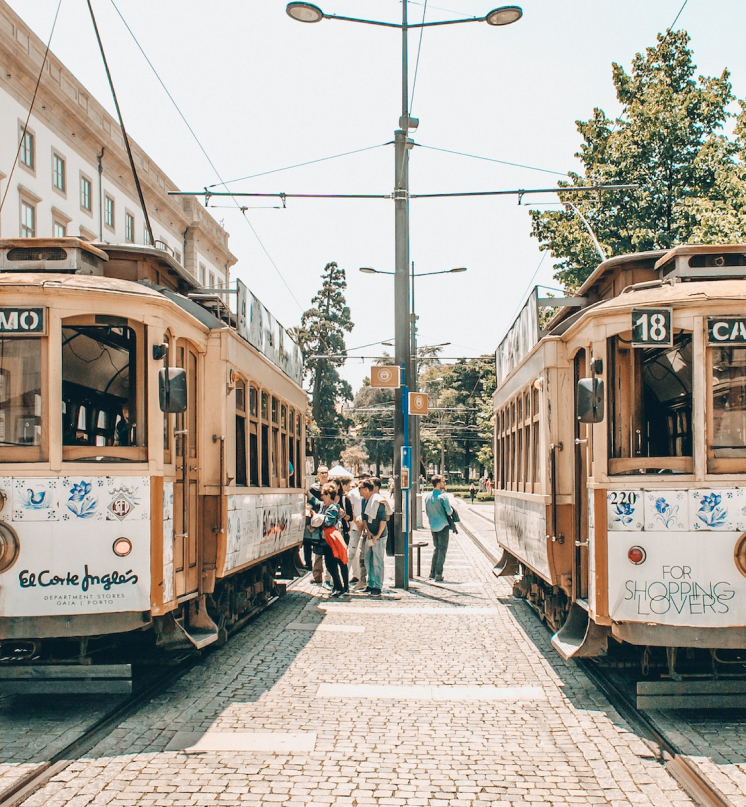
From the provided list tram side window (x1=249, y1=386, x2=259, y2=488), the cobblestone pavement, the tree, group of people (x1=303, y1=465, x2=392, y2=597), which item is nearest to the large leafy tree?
group of people (x1=303, y1=465, x2=392, y2=597)

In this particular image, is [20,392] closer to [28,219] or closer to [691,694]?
[691,694]

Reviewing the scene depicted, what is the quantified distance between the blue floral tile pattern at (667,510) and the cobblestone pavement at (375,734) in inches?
52.9

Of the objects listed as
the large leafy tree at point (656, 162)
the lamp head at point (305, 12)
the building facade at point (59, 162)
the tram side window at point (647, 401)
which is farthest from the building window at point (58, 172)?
the tram side window at point (647, 401)

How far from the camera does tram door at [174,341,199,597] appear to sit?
7.44 meters

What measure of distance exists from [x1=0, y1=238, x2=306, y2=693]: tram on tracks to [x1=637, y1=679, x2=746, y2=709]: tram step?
11.0 ft

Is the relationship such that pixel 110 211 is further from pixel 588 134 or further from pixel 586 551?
pixel 586 551

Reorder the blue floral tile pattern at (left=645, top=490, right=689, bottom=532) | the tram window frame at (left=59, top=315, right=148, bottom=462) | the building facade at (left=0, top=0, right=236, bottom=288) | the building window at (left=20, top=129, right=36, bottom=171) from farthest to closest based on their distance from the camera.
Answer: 1. the building window at (left=20, top=129, right=36, bottom=171)
2. the building facade at (left=0, top=0, right=236, bottom=288)
3. the tram window frame at (left=59, top=315, right=148, bottom=462)
4. the blue floral tile pattern at (left=645, top=490, right=689, bottom=532)

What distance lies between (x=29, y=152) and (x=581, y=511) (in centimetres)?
2778

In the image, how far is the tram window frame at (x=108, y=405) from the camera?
6.73 metres

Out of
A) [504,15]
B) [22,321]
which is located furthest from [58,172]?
[22,321]

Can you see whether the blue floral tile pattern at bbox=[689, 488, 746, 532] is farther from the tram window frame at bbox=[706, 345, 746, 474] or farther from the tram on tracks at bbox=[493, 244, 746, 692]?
the tram window frame at bbox=[706, 345, 746, 474]

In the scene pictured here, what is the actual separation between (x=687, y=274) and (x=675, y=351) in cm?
70

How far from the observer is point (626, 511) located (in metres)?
6.38

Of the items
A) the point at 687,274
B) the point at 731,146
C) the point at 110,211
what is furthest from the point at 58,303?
the point at 110,211
